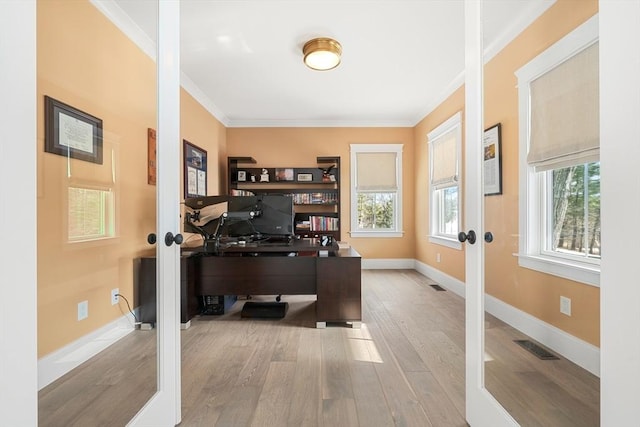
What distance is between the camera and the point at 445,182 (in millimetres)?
4043

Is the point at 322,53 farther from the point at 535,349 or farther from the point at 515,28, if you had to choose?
the point at 535,349

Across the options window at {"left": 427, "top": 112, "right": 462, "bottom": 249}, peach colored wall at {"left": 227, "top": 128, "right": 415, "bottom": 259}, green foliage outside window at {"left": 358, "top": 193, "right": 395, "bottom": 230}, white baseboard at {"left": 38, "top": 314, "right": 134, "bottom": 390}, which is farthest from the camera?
green foliage outside window at {"left": 358, "top": 193, "right": 395, "bottom": 230}

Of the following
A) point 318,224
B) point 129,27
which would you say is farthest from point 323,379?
point 318,224

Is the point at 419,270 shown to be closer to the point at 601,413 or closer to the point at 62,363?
the point at 601,413

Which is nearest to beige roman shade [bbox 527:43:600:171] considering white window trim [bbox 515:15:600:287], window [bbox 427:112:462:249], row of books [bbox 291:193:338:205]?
white window trim [bbox 515:15:600:287]

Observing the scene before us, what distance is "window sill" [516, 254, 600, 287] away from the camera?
3.03 ft

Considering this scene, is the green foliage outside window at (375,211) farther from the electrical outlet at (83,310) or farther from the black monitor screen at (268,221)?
the electrical outlet at (83,310)

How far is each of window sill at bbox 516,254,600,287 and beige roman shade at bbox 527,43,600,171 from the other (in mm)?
371

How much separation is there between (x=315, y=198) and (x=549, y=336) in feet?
12.7

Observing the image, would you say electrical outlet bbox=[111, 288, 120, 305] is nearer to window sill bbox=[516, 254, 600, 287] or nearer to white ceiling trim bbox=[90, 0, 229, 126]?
white ceiling trim bbox=[90, 0, 229, 126]

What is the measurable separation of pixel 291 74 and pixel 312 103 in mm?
894

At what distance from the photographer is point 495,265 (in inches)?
51.7

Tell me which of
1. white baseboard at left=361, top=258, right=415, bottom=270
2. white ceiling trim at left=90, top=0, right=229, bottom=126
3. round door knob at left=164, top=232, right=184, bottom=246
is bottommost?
white baseboard at left=361, top=258, right=415, bottom=270

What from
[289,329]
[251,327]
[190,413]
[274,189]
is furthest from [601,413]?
[274,189]
